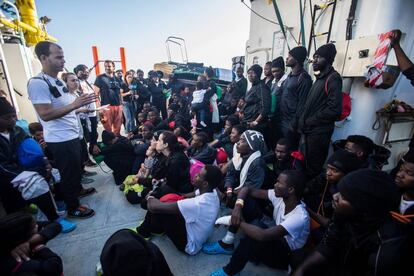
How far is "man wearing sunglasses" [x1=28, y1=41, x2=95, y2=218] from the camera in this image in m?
2.07

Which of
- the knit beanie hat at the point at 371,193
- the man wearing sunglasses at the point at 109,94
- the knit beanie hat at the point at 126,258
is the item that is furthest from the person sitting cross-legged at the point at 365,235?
the man wearing sunglasses at the point at 109,94

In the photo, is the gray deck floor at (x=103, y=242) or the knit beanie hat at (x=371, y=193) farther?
the gray deck floor at (x=103, y=242)

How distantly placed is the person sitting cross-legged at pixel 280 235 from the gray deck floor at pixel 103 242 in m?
0.20

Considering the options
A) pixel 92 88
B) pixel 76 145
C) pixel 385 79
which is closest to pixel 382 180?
pixel 385 79

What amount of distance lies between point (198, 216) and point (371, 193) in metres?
1.30

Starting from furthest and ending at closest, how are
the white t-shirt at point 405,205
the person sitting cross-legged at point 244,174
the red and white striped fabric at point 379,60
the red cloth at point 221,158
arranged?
1. the red cloth at point 221,158
2. the red and white striped fabric at point 379,60
3. the person sitting cross-legged at point 244,174
4. the white t-shirt at point 405,205

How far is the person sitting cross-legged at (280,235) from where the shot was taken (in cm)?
157

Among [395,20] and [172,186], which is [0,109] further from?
[395,20]

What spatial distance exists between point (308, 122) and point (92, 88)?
4.58m

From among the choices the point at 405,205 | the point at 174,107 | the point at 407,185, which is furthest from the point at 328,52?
the point at 174,107

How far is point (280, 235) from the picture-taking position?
5.13 ft

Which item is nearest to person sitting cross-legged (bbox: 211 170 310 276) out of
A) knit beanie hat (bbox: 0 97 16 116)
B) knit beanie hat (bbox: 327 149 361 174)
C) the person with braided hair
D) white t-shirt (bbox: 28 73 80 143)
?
knit beanie hat (bbox: 327 149 361 174)

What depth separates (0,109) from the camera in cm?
185

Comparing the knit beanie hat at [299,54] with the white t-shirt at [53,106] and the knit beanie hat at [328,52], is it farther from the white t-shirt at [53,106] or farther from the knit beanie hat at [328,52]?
the white t-shirt at [53,106]
